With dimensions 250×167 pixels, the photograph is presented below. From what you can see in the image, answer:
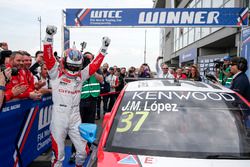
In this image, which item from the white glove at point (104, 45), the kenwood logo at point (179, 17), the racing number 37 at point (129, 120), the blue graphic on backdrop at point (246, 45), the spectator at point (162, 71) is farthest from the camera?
the kenwood logo at point (179, 17)

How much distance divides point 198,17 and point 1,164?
32.0 ft

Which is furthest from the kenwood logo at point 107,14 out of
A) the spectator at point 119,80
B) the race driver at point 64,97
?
the race driver at point 64,97

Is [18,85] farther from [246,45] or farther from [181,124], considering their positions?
[246,45]

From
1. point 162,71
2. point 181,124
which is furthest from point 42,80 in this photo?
point 162,71

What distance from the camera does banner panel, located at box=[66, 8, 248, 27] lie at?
11516mm

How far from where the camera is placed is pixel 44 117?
5070 millimetres

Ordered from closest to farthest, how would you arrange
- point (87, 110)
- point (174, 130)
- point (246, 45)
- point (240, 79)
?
point (174, 130), point (240, 79), point (87, 110), point (246, 45)

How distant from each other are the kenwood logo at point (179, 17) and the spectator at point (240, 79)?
6648 mm

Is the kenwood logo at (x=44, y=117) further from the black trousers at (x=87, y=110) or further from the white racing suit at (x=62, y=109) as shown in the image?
the white racing suit at (x=62, y=109)

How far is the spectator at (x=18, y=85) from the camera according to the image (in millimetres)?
3828

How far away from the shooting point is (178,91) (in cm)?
302

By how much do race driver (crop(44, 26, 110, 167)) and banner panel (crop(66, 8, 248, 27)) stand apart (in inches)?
310

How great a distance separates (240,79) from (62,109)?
2.95m

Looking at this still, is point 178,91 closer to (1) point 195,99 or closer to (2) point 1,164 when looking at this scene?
(1) point 195,99
